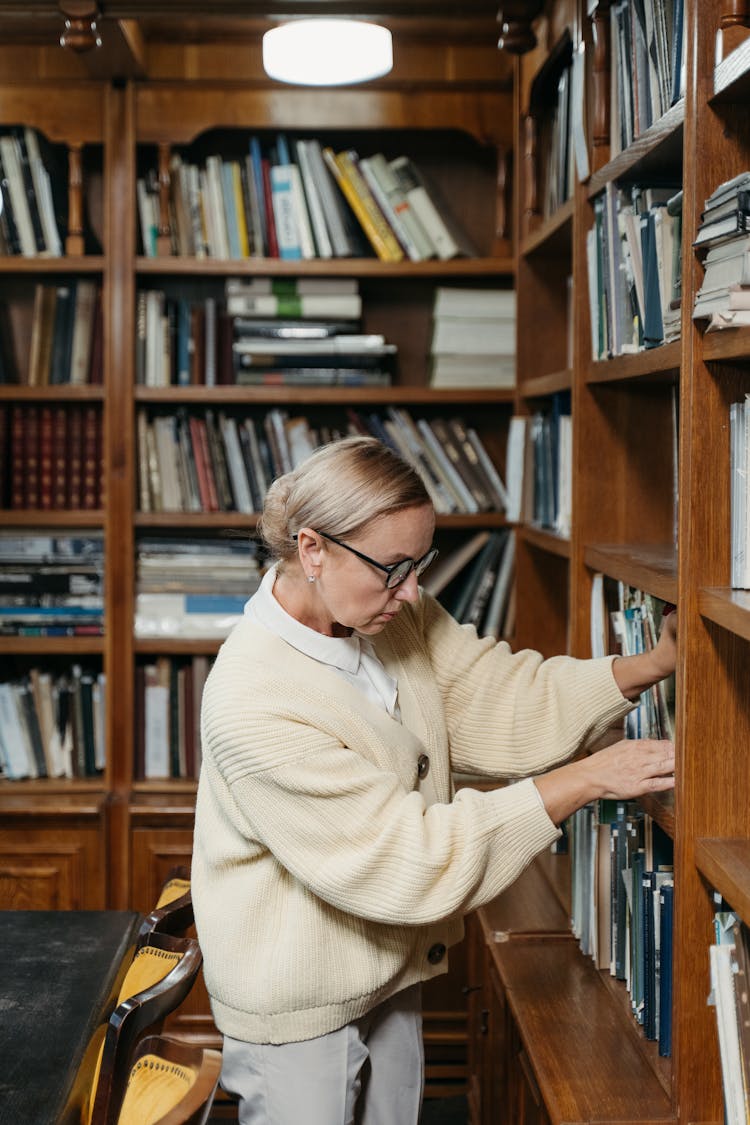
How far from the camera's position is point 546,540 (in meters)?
2.51

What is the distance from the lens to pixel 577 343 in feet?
7.18

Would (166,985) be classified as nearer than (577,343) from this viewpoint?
Yes

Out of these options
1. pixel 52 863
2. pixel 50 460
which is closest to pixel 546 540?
pixel 50 460

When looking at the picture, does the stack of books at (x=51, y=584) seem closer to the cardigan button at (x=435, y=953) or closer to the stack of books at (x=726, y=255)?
the cardigan button at (x=435, y=953)

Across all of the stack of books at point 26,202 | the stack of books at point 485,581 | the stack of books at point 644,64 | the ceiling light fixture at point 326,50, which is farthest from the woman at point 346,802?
the stack of books at point 26,202

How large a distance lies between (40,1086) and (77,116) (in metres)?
2.39

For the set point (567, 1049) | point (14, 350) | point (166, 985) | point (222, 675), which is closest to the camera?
point (166, 985)

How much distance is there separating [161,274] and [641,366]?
5.88 ft

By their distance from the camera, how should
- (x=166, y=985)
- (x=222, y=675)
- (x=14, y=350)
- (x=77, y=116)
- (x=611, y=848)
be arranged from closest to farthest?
(x=166, y=985) → (x=222, y=675) → (x=611, y=848) → (x=77, y=116) → (x=14, y=350)

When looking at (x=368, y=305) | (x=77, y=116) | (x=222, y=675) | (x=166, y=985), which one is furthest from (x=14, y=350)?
(x=166, y=985)

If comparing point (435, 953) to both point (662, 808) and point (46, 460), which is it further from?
point (46, 460)

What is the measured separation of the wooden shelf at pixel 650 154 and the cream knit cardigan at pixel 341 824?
2.37 ft

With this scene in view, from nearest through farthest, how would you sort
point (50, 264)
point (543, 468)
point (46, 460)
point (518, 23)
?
1. point (518, 23)
2. point (543, 468)
3. point (50, 264)
4. point (46, 460)

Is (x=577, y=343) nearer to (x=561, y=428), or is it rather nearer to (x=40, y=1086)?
(x=561, y=428)
